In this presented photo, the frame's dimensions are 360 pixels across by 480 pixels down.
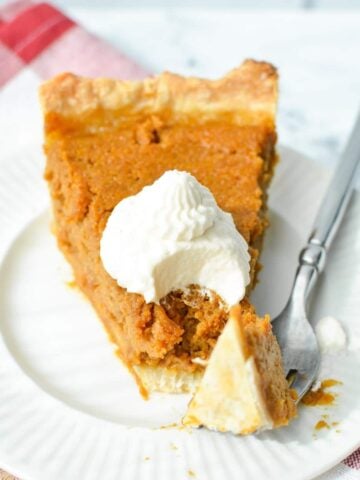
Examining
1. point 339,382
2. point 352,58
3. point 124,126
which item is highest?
point 124,126

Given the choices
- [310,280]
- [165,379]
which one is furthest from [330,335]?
[165,379]

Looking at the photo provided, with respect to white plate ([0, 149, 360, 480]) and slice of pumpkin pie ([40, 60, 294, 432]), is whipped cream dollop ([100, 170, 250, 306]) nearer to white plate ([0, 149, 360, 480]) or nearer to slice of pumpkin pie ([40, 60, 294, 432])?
slice of pumpkin pie ([40, 60, 294, 432])

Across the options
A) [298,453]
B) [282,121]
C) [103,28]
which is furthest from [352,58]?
[298,453]

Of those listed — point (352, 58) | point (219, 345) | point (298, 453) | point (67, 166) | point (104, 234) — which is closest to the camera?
point (219, 345)

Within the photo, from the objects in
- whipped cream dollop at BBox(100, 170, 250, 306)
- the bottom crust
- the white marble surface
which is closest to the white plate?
the bottom crust

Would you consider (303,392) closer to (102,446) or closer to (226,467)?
(226,467)

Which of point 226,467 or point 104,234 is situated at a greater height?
point 104,234

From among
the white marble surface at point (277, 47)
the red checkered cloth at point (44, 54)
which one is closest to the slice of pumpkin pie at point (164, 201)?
the red checkered cloth at point (44, 54)
